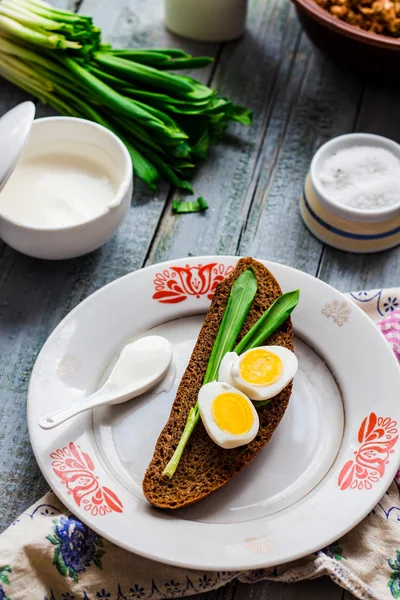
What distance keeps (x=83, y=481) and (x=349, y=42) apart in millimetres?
1513

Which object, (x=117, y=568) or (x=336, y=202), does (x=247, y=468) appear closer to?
(x=117, y=568)

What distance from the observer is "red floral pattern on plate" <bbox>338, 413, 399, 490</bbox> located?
153cm

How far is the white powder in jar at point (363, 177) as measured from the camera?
81.3 inches

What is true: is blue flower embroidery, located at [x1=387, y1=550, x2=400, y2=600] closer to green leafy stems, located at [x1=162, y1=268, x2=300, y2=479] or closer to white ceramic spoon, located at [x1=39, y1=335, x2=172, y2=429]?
green leafy stems, located at [x1=162, y1=268, x2=300, y2=479]

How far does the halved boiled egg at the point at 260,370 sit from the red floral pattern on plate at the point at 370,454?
0.69 ft

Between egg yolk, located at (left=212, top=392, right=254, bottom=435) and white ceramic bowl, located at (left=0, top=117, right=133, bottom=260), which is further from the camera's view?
white ceramic bowl, located at (left=0, top=117, right=133, bottom=260)

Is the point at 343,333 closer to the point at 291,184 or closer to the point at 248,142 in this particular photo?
the point at 291,184

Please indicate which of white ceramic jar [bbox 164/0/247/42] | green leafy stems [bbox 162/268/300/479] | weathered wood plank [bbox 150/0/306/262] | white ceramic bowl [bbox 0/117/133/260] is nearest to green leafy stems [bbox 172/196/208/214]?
weathered wood plank [bbox 150/0/306/262]

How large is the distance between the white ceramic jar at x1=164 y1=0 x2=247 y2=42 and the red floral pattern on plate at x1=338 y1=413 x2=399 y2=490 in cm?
162

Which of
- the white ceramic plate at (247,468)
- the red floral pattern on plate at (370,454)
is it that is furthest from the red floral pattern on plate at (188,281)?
the red floral pattern on plate at (370,454)

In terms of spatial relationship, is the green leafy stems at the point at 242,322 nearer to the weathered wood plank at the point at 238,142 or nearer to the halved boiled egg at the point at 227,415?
the halved boiled egg at the point at 227,415

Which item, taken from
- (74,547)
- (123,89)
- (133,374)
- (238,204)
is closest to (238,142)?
(238,204)

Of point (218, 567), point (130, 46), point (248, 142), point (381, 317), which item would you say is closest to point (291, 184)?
point (248, 142)

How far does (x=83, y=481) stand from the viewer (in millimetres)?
1529
